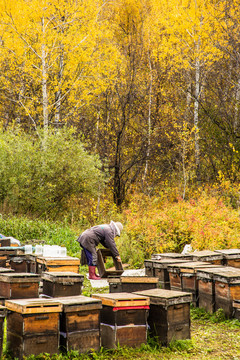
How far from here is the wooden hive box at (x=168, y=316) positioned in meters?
6.32

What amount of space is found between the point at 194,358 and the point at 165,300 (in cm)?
78

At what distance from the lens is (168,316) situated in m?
6.34

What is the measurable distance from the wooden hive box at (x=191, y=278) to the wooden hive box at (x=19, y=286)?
2.70 metres

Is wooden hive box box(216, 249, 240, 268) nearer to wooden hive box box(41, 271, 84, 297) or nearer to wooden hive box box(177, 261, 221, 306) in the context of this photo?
wooden hive box box(177, 261, 221, 306)

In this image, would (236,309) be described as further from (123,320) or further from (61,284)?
(61,284)

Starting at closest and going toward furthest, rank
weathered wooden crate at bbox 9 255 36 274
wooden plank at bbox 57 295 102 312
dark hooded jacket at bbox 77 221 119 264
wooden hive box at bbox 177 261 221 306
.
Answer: wooden plank at bbox 57 295 102 312, wooden hive box at bbox 177 261 221 306, weathered wooden crate at bbox 9 255 36 274, dark hooded jacket at bbox 77 221 119 264

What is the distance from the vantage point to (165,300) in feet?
20.6

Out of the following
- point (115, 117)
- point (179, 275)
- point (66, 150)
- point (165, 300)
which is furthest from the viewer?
point (115, 117)

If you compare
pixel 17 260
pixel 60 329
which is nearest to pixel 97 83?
pixel 17 260

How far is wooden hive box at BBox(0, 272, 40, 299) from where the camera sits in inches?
277

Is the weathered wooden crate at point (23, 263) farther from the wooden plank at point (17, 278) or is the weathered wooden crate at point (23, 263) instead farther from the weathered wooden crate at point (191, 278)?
the weathered wooden crate at point (191, 278)

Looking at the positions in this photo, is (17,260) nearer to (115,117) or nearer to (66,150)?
(66,150)

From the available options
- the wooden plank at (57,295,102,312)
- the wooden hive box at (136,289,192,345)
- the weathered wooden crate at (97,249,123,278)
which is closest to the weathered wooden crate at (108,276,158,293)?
the wooden hive box at (136,289,192,345)

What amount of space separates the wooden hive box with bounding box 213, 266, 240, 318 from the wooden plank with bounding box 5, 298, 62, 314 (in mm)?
3030
